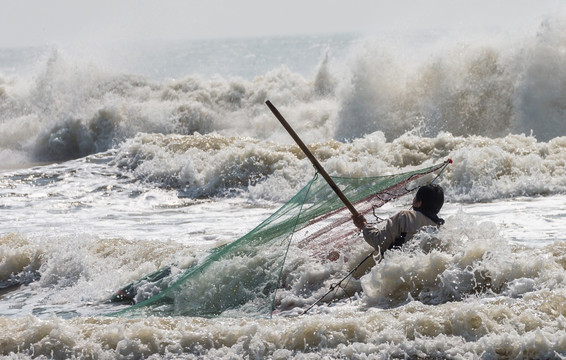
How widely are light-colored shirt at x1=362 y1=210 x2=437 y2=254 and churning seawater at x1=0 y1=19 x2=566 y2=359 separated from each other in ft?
0.48

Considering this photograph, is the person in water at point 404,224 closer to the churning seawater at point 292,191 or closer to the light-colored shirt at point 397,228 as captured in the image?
the light-colored shirt at point 397,228

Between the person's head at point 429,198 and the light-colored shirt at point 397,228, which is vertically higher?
the person's head at point 429,198

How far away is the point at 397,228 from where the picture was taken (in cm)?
614

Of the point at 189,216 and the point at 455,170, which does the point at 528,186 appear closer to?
the point at 455,170

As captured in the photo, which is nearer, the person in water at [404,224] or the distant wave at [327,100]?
the person in water at [404,224]

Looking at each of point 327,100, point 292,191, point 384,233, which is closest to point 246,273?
point 384,233

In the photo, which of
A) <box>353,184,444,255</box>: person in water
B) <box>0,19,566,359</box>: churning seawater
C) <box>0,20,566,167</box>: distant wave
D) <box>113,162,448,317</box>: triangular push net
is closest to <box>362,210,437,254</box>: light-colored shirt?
<box>353,184,444,255</box>: person in water

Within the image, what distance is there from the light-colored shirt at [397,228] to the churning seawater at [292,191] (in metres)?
0.15

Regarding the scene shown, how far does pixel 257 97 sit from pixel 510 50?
756 cm

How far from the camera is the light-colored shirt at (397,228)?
612 cm

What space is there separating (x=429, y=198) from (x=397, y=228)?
36 cm

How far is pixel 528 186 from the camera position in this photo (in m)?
10.9

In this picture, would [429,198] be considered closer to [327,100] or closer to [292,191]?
[292,191]

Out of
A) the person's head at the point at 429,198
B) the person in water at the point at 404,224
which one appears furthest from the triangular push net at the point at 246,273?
the person's head at the point at 429,198
